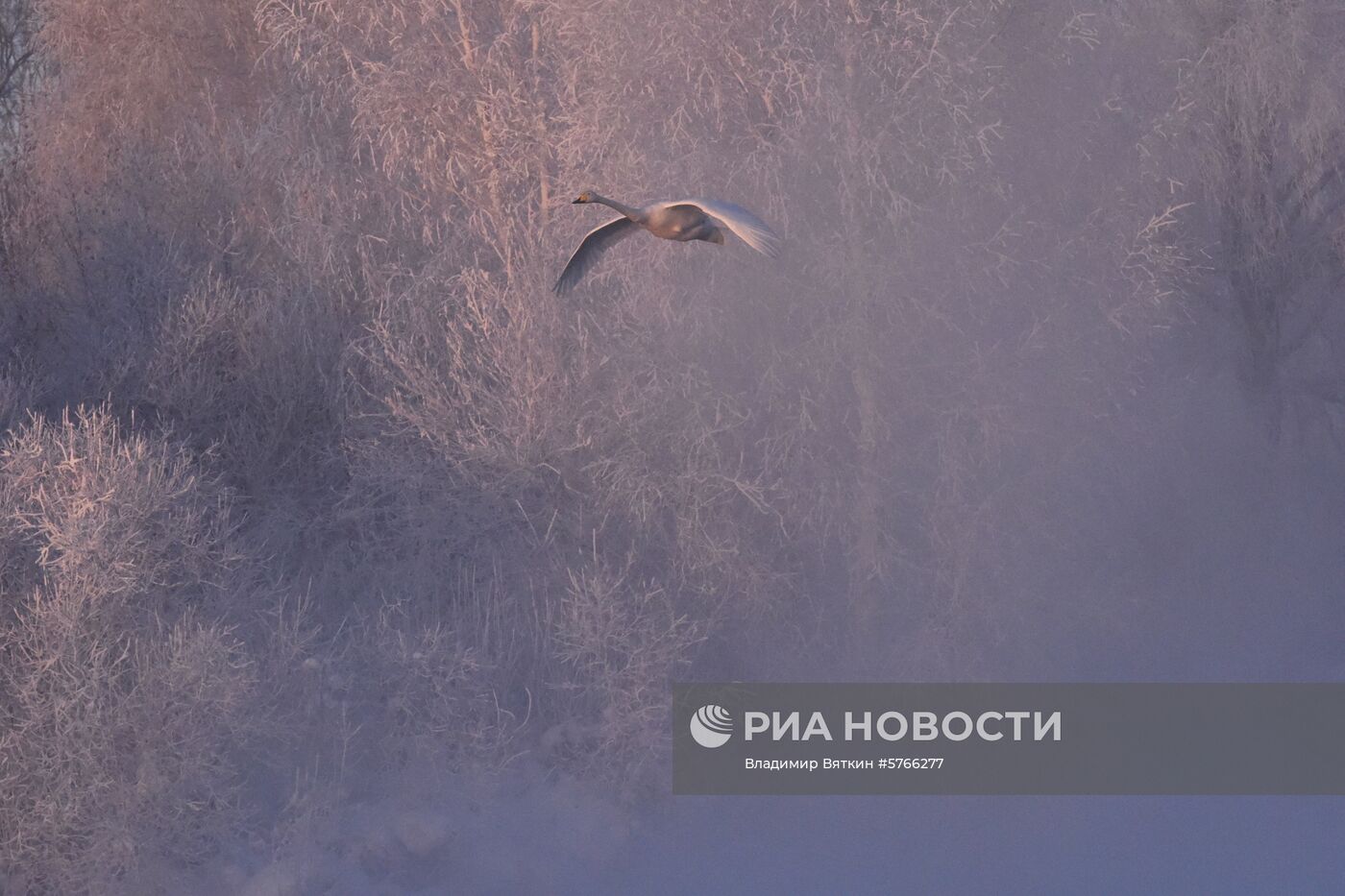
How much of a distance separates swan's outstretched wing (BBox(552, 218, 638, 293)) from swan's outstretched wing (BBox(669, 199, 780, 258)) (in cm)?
108

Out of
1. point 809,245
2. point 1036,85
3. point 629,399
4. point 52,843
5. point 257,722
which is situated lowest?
point 52,843

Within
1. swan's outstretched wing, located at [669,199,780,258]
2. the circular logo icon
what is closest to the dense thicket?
the circular logo icon

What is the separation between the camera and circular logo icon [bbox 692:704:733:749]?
8.91m

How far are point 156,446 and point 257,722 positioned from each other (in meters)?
1.80

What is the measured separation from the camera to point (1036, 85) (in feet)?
32.9

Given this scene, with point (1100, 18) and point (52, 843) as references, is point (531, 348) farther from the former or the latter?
point (1100, 18)

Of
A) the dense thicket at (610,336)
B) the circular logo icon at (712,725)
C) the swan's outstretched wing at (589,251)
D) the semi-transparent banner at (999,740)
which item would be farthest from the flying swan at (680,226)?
the circular logo icon at (712,725)

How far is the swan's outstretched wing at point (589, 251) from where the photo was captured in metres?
6.71

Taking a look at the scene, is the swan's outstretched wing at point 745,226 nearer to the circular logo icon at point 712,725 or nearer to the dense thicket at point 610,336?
the dense thicket at point 610,336

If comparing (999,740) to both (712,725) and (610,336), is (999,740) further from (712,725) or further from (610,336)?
(610,336)

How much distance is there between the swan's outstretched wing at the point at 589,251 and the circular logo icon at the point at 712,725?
3.27 m

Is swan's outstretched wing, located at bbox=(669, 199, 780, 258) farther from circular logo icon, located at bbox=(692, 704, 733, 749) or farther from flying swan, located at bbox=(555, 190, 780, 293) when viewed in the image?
circular logo icon, located at bbox=(692, 704, 733, 749)

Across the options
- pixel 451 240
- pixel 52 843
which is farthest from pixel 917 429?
pixel 52 843

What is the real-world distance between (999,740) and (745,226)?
569 centimetres
